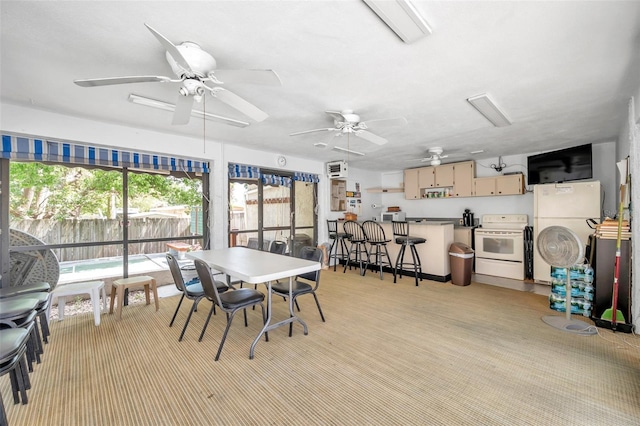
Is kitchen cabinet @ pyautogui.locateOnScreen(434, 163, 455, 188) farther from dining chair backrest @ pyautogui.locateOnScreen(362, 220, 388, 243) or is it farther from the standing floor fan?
the standing floor fan

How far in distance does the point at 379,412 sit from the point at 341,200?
5.28 meters

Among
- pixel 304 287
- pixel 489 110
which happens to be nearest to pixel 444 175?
pixel 489 110

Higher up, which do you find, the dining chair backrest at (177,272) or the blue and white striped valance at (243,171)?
the blue and white striped valance at (243,171)

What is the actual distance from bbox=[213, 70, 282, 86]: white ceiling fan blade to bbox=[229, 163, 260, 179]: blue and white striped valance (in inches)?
119

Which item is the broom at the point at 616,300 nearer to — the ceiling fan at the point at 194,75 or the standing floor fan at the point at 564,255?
the standing floor fan at the point at 564,255

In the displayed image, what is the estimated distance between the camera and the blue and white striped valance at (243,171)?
15.8ft

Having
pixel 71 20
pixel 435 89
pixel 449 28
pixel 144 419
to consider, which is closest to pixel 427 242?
pixel 435 89

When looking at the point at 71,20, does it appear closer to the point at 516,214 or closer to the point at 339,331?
the point at 339,331

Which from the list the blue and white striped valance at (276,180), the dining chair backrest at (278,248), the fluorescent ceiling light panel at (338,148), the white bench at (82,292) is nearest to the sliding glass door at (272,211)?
the blue and white striped valance at (276,180)

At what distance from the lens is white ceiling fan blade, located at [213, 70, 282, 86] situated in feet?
5.82

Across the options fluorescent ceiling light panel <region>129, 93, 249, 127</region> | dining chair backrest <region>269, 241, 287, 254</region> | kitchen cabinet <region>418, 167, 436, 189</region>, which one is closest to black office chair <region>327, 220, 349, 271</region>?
dining chair backrest <region>269, 241, 287, 254</region>

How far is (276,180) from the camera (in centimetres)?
546

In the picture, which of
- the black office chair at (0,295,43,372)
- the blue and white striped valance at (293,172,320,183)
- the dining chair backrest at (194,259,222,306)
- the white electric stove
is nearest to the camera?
the black office chair at (0,295,43,372)

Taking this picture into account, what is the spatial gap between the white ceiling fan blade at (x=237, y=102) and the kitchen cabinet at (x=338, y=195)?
13.4 ft
